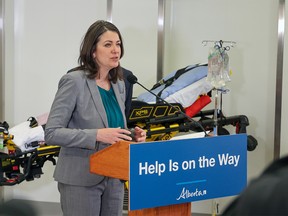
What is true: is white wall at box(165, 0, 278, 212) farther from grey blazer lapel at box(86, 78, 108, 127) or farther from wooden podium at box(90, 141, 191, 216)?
wooden podium at box(90, 141, 191, 216)

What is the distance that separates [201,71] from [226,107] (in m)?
0.85

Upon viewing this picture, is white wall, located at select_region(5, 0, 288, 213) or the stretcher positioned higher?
white wall, located at select_region(5, 0, 288, 213)

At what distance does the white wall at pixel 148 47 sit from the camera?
13.6ft

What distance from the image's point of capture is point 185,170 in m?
1.60

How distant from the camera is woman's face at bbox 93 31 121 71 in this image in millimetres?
1998

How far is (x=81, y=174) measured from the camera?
6.31 ft

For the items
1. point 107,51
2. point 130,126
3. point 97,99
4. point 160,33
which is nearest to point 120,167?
point 97,99

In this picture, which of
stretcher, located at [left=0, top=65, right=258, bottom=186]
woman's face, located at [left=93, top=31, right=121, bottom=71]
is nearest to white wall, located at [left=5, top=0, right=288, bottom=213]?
stretcher, located at [left=0, top=65, right=258, bottom=186]

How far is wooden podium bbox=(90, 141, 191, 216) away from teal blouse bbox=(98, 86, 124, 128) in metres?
0.27

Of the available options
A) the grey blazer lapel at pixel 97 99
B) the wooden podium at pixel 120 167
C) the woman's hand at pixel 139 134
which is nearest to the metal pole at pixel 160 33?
the grey blazer lapel at pixel 97 99

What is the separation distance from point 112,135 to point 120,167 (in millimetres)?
200

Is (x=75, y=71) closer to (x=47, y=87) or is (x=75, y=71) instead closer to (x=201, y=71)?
(x=201, y=71)

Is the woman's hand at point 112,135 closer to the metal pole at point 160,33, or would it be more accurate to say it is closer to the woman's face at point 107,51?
the woman's face at point 107,51

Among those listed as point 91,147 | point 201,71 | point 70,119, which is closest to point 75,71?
point 70,119
